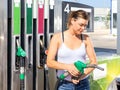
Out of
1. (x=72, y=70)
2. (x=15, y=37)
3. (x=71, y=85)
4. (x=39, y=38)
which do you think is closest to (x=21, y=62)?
(x=15, y=37)

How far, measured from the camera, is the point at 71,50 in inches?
130

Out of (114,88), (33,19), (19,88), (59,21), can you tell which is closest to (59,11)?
(59,21)

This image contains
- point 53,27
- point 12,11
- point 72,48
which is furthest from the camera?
point 53,27

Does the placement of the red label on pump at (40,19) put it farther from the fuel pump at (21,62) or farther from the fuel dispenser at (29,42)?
the fuel pump at (21,62)

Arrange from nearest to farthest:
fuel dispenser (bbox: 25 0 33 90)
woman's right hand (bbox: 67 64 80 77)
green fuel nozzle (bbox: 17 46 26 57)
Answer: woman's right hand (bbox: 67 64 80 77)
green fuel nozzle (bbox: 17 46 26 57)
fuel dispenser (bbox: 25 0 33 90)

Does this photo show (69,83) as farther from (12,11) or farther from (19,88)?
(12,11)

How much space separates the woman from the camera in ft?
10.7

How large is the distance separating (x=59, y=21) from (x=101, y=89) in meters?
1.21

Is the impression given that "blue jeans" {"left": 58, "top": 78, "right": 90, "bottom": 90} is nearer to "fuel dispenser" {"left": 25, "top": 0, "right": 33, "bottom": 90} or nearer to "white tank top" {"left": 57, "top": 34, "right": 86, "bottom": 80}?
"white tank top" {"left": 57, "top": 34, "right": 86, "bottom": 80}

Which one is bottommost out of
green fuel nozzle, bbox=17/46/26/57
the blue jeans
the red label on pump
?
the blue jeans

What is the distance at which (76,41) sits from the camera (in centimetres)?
339

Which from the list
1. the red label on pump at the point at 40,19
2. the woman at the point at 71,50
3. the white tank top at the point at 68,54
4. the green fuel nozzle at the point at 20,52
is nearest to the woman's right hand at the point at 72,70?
the woman at the point at 71,50

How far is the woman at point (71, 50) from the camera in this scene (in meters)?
3.25

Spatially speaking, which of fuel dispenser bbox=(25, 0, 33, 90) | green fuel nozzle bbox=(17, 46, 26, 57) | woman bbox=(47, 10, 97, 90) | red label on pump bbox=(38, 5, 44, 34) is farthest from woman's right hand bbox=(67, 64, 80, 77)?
red label on pump bbox=(38, 5, 44, 34)
